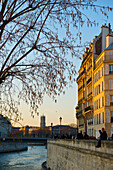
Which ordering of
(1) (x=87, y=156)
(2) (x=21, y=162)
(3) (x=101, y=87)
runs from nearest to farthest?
(1) (x=87, y=156) → (3) (x=101, y=87) → (2) (x=21, y=162)

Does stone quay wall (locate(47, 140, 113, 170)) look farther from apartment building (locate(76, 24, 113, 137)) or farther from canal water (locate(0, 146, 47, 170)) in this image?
apartment building (locate(76, 24, 113, 137))

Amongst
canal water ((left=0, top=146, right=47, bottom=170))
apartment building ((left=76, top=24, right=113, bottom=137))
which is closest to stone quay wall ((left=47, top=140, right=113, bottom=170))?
canal water ((left=0, top=146, right=47, bottom=170))

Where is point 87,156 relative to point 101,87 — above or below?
below

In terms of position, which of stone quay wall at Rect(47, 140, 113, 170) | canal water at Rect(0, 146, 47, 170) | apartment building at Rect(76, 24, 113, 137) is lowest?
canal water at Rect(0, 146, 47, 170)

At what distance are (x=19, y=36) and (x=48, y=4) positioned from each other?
3.97 ft

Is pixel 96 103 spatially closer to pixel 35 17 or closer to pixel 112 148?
pixel 112 148

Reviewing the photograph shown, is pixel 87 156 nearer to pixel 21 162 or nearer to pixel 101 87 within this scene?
pixel 101 87

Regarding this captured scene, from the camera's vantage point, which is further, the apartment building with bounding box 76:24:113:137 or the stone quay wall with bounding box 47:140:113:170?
the apartment building with bounding box 76:24:113:137

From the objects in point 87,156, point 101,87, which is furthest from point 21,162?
point 87,156

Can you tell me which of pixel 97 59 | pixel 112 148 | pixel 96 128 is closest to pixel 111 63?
pixel 97 59

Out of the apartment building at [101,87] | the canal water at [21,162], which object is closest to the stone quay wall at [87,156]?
the canal water at [21,162]

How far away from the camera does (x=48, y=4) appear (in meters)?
7.87

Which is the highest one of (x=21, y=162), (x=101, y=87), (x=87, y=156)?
(x=101, y=87)

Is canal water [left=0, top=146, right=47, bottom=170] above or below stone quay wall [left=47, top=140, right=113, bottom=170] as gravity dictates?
below
